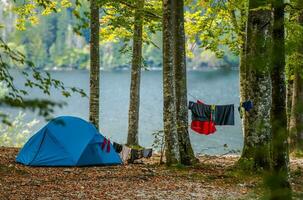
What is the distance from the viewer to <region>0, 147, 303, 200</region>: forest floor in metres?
9.04

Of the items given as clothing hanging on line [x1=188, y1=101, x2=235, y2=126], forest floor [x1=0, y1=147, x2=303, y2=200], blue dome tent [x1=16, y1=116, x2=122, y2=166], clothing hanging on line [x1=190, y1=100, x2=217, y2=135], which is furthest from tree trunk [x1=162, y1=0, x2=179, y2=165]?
clothing hanging on line [x1=190, y1=100, x2=217, y2=135]

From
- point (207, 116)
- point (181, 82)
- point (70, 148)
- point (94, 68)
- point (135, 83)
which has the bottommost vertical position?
point (70, 148)

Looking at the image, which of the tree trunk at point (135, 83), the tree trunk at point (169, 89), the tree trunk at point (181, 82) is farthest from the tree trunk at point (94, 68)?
the tree trunk at point (169, 89)

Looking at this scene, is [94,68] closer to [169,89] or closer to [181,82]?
[181,82]

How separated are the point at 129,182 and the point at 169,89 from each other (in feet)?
9.31

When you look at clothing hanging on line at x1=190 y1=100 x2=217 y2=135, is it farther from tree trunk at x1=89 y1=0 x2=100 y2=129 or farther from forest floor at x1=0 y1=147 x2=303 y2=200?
tree trunk at x1=89 y1=0 x2=100 y2=129

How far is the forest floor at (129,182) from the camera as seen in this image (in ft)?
29.7

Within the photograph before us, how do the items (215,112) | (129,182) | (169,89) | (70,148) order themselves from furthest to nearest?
(215,112) → (70,148) → (169,89) → (129,182)

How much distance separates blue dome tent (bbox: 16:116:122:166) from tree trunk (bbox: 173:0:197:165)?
202 cm

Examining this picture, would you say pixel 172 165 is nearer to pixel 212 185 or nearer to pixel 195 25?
pixel 212 185

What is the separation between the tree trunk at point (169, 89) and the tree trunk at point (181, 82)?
2.41 feet

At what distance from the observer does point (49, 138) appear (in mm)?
13383

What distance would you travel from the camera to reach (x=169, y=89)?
39.2 ft

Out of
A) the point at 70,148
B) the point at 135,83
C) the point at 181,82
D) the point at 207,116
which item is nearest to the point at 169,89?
the point at 181,82
